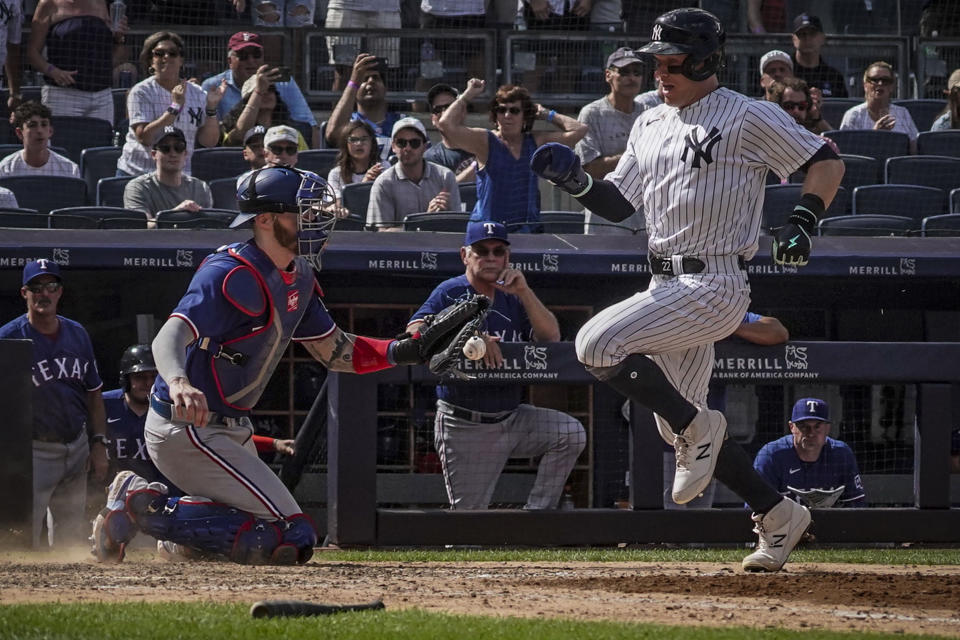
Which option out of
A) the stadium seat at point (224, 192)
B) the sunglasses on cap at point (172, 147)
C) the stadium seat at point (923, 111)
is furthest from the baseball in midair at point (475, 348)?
the stadium seat at point (923, 111)

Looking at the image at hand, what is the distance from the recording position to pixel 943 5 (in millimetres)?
11273

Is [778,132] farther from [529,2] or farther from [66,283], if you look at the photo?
[529,2]

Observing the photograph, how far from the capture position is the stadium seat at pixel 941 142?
9250mm

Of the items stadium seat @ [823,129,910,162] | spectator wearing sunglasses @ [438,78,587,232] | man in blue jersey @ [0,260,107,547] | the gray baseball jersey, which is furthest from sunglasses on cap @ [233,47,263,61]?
the gray baseball jersey

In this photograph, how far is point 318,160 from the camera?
8.54 meters

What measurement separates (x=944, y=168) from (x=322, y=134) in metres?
4.15

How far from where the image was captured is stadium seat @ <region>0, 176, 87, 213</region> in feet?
25.8

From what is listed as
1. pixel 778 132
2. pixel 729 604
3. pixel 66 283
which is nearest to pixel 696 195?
pixel 778 132

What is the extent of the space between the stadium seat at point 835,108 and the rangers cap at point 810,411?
3.88 metres

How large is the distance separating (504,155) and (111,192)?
7.90 feet

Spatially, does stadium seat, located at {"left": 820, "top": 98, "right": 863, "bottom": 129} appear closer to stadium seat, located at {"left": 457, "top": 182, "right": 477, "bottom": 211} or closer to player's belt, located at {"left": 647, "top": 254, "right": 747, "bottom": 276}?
stadium seat, located at {"left": 457, "top": 182, "right": 477, "bottom": 211}

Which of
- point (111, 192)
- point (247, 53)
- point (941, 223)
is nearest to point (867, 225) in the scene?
point (941, 223)

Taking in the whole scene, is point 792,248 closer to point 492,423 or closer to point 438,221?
point 492,423

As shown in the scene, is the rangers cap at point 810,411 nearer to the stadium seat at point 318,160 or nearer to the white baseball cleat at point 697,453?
the white baseball cleat at point 697,453
